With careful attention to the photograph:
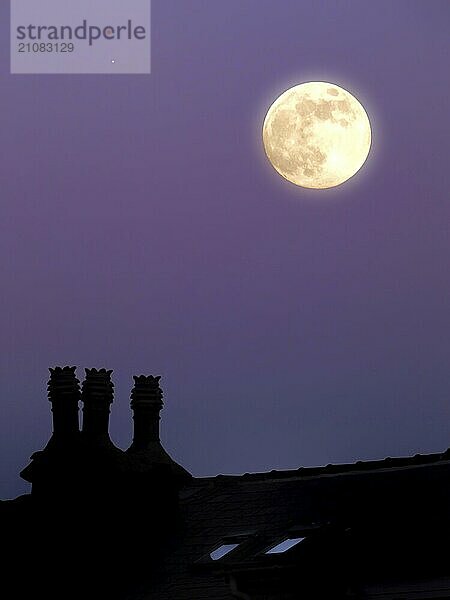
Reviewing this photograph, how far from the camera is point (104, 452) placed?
1449 inches

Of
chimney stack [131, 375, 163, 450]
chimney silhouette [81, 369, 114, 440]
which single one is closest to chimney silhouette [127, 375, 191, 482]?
chimney stack [131, 375, 163, 450]

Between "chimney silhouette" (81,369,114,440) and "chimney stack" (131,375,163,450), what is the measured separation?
848mm

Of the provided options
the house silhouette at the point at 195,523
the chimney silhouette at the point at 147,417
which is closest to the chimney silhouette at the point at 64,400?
the house silhouette at the point at 195,523

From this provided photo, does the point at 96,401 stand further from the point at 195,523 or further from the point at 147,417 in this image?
the point at 195,523

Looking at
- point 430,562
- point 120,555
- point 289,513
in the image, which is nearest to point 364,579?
point 430,562

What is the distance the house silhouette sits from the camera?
2794cm

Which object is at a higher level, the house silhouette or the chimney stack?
the chimney stack

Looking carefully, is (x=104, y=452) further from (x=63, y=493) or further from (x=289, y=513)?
(x=289, y=513)

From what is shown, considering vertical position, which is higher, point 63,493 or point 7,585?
point 63,493

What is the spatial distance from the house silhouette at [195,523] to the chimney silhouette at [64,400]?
0.03 metres

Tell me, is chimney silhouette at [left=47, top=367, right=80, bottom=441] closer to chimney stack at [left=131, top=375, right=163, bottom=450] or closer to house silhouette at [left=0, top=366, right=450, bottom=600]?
house silhouette at [left=0, top=366, right=450, bottom=600]

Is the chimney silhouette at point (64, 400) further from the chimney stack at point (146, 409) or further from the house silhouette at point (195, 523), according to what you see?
the chimney stack at point (146, 409)

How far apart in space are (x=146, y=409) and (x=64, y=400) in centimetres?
239

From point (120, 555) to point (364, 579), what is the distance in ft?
29.4
